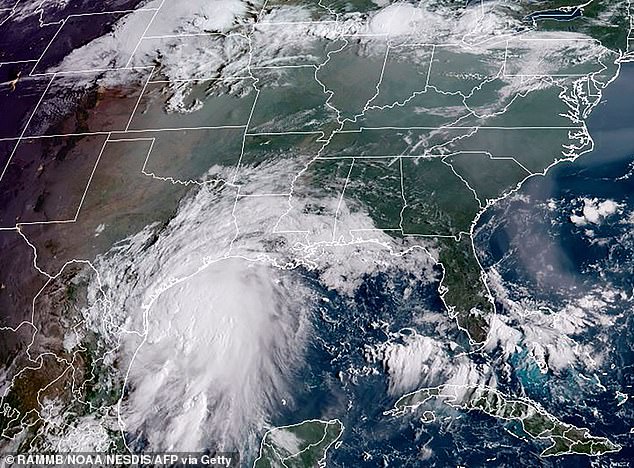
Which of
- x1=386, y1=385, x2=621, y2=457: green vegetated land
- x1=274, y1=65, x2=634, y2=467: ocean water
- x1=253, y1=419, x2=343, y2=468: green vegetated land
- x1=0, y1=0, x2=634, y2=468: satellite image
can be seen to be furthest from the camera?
x1=0, y1=0, x2=634, y2=468: satellite image

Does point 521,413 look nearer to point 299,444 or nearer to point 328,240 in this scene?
point 299,444

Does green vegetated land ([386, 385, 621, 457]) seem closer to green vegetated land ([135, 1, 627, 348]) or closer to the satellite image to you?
the satellite image

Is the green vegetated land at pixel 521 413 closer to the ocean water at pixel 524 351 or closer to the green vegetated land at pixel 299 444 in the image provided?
the ocean water at pixel 524 351

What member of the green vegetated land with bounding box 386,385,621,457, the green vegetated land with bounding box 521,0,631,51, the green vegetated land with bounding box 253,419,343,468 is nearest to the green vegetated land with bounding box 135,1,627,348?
the green vegetated land with bounding box 521,0,631,51

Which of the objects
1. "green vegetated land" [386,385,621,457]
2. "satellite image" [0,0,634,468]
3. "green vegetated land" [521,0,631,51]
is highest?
"green vegetated land" [521,0,631,51]

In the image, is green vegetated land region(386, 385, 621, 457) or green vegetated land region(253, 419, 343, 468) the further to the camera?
green vegetated land region(253, 419, 343, 468)

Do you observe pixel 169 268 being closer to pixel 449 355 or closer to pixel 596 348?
pixel 449 355

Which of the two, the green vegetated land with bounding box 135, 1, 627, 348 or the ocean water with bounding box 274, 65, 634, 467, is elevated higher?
the green vegetated land with bounding box 135, 1, 627, 348

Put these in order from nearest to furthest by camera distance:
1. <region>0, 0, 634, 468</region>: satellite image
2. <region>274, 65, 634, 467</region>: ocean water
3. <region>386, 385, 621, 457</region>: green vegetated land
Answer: <region>386, 385, 621, 457</region>: green vegetated land < <region>274, 65, 634, 467</region>: ocean water < <region>0, 0, 634, 468</region>: satellite image
